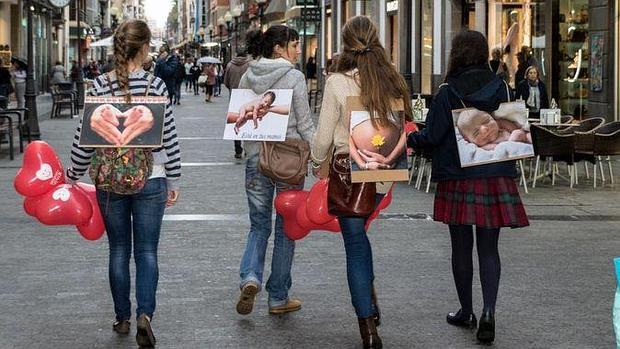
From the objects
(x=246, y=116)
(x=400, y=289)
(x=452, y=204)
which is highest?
(x=246, y=116)

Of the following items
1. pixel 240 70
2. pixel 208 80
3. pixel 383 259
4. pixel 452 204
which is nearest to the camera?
pixel 452 204

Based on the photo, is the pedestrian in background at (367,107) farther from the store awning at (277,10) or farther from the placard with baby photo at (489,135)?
the store awning at (277,10)

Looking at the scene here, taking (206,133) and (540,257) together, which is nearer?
(540,257)

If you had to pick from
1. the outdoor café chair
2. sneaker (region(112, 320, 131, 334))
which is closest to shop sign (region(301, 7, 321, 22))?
the outdoor café chair

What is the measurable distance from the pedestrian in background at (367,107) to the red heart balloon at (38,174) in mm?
1596

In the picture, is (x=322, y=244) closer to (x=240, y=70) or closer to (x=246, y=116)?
(x=246, y=116)

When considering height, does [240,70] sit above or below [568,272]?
above

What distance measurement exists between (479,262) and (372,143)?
113 cm

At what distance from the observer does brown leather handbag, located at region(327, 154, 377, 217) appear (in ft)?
20.7

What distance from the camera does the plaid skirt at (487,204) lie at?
6.62 metres

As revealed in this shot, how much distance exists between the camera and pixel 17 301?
25.0 ft

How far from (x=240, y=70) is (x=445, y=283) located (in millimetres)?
9203

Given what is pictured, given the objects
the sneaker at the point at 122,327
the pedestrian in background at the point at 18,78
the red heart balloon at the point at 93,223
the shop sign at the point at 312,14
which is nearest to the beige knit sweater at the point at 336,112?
the red heart balloon at the point at 93,223

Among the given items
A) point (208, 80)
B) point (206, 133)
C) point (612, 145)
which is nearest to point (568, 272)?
point (612, 145)
